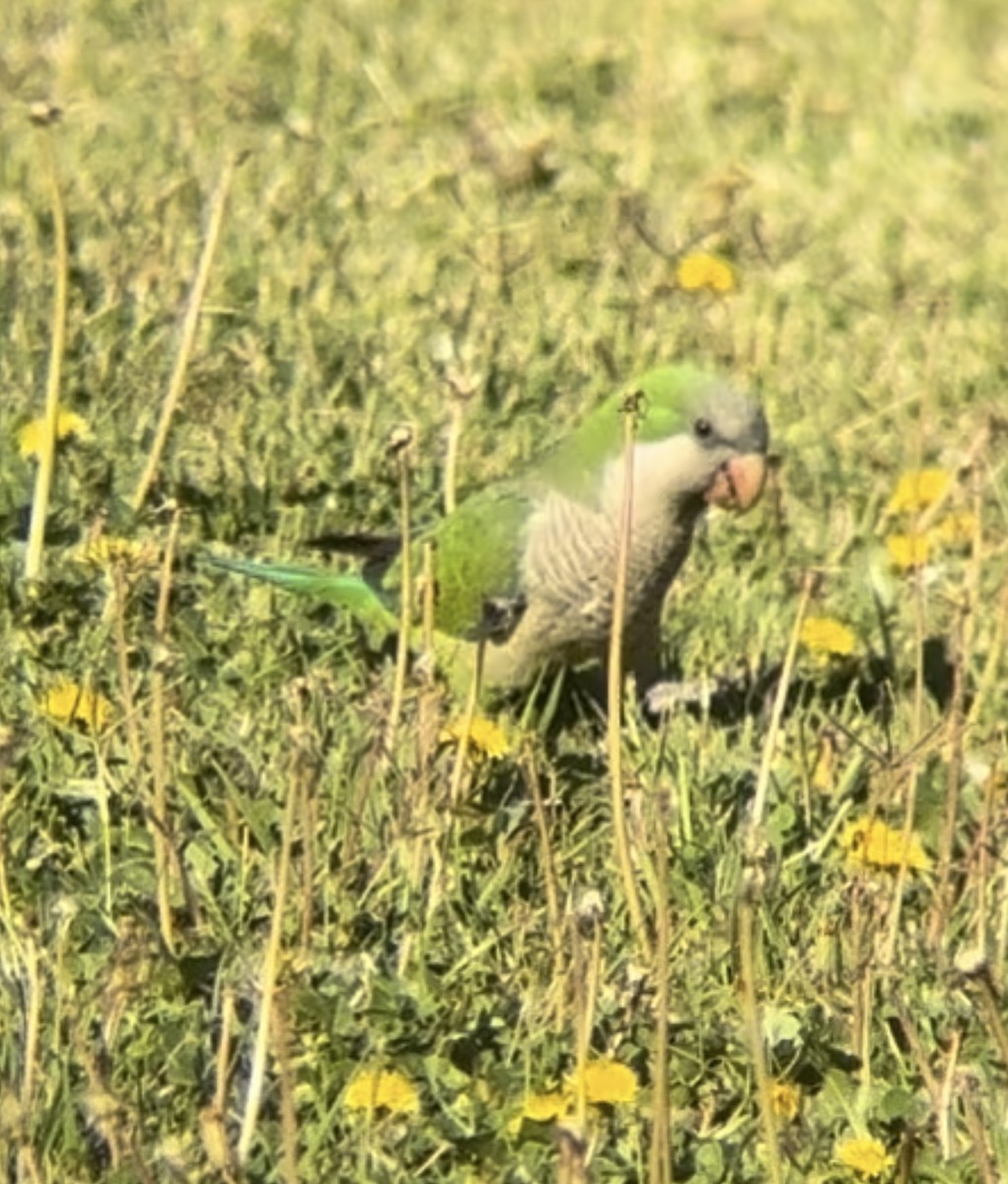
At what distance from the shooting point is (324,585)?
4152mm

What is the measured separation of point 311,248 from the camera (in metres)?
5.46

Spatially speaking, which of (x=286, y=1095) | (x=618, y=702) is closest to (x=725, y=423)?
(x=618, y=702)

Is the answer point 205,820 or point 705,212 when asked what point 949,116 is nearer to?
point 705,212

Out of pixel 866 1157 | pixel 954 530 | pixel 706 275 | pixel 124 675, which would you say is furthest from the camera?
pixel 706 275

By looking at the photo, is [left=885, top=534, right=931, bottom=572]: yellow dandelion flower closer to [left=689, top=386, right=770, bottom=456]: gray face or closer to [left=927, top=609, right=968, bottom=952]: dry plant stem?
[left=689, top=386, right=770, bottom=456]: gray face

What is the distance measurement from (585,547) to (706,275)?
54.7 inches

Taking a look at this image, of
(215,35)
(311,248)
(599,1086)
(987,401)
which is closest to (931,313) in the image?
(987,401)

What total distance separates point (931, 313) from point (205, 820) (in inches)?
99.4

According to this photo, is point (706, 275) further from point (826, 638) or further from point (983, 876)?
point (983, 876)

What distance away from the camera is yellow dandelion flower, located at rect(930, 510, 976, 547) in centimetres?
468

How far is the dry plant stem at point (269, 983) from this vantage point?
2.64m

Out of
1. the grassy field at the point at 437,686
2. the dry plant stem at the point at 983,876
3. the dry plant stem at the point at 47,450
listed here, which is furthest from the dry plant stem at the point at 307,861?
the dry plant stem at the point at 47,450

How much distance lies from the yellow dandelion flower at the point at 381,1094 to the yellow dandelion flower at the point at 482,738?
635mm

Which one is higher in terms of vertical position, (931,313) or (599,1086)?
(931,313)
